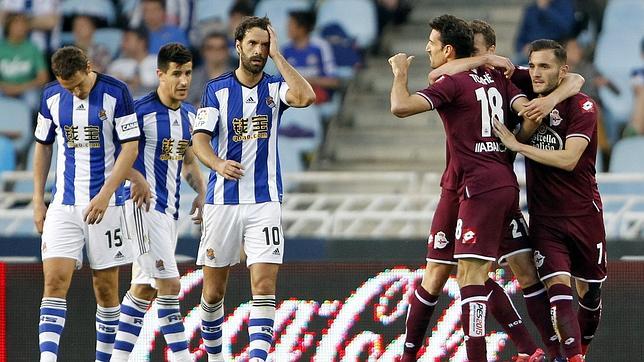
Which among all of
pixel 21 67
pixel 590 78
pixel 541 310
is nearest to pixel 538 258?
pixel 541 310

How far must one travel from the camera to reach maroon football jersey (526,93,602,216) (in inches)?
328

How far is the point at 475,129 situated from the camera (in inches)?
321

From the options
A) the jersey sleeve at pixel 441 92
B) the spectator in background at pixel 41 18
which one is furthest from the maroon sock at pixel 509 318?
the spectator in background at pixel 41 18

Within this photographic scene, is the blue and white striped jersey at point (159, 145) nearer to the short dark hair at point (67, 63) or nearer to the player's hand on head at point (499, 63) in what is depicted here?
the short dark hair at point (67, 63)

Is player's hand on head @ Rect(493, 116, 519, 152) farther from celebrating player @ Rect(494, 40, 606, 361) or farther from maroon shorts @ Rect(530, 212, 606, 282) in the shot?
maroon shorts @ Rect(530, 212, 606, 282)

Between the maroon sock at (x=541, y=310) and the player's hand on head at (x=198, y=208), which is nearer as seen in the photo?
the maroon sock at (x=541, y=310)

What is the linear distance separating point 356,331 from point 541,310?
1573mm

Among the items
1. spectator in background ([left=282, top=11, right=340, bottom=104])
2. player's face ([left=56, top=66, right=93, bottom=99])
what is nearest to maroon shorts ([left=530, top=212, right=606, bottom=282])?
player's face ([left=56, top=66, right=93, bottom=99])

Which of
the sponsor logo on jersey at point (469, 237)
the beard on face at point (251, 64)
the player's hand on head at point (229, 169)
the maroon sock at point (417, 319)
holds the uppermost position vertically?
the beard on face at point (251, 64)

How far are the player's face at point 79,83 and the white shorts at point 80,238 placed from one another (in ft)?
2.47

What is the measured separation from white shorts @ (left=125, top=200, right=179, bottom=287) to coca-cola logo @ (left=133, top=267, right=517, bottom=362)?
708 millimetres

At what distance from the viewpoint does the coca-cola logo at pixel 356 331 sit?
31.3 ft

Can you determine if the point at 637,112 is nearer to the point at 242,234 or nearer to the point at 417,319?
the point at 417,319

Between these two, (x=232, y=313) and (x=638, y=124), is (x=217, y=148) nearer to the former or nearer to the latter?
(x=232, y=313)
